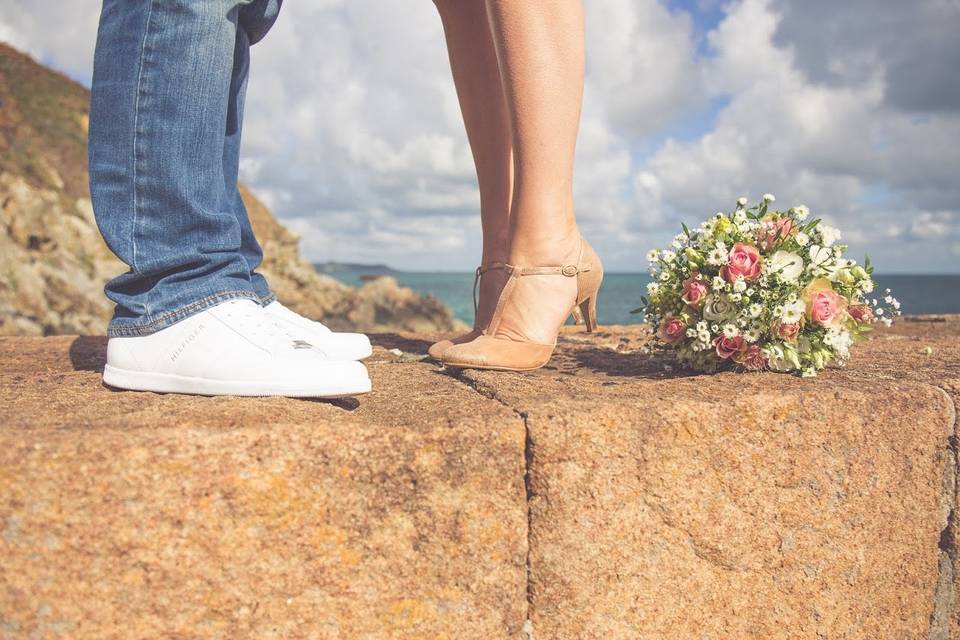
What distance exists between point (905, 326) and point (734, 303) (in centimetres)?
226

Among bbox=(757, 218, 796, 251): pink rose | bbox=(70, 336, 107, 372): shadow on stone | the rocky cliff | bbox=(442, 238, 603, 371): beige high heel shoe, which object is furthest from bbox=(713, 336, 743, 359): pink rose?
the rocky cliff

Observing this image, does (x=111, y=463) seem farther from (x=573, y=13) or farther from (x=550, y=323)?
(x=573, y=13)

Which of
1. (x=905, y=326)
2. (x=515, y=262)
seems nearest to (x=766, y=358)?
(x=515, y=262)

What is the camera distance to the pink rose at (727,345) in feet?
5.89

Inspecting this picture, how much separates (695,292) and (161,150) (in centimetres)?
143

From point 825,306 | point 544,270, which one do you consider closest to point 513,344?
point 544,270

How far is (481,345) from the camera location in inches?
72.2

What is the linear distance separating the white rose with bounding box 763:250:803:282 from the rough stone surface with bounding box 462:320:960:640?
0.29 metres

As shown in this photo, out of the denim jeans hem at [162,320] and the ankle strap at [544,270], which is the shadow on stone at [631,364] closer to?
the ankle strap at [544,270]

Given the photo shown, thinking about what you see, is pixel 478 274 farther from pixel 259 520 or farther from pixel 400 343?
pixel 259 520

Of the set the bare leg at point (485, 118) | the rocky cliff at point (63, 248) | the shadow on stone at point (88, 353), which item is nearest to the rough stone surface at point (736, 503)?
the bare leg at point (485, 118)

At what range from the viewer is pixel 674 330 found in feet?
6.13

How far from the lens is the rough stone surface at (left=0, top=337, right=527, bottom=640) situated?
1.08 m

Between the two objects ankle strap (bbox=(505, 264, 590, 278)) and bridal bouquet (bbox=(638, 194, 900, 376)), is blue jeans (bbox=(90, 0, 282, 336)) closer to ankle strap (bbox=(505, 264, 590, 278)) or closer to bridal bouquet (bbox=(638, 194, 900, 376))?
ankle strap (bbox=(505, 264, 590, 278))
